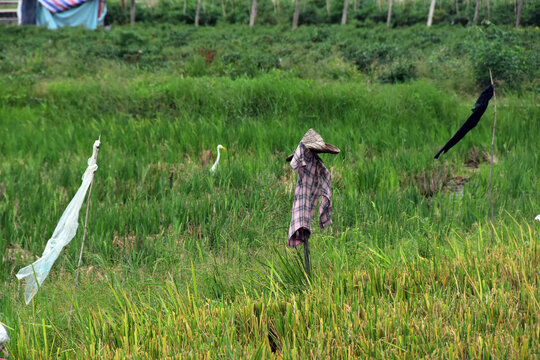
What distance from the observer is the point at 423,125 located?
21.4 feet

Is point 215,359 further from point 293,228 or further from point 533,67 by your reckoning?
point 533,67

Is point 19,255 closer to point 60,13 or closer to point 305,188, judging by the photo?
point 305,188

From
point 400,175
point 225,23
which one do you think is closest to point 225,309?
point 400,175

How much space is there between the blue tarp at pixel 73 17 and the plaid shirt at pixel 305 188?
27876mm

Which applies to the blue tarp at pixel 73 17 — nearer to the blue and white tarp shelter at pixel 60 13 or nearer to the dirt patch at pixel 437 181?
the blue and white tarp shelter at pixel 60 13

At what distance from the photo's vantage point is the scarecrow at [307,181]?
76.3 inches

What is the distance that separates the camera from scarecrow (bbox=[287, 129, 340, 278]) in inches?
76.3

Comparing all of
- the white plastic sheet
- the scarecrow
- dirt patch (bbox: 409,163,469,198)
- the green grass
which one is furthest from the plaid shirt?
dirt patch (bbox: 409,163,469,198)

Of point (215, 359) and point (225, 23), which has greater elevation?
point (225, 23)

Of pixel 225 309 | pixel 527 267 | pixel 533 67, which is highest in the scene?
pixel 533 67

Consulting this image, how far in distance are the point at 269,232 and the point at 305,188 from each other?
1.29 metres

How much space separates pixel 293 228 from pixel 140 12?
110 ft

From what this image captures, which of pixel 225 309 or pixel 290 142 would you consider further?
pixel 290 142

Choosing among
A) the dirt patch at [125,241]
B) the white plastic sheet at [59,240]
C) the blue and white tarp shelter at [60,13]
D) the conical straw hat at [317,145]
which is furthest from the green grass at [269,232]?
the blue and white tarp shelter at [60,13]
